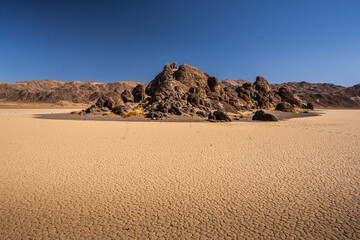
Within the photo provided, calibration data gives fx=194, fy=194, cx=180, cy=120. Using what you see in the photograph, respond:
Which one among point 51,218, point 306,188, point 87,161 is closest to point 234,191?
point 306,188

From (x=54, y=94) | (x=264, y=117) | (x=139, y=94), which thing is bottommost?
(x=264, y=117)

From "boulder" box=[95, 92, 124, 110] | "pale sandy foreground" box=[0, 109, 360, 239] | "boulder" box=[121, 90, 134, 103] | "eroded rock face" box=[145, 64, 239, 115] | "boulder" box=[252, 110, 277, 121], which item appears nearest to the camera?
"pale sandy foreground" box=[0, 109, 360, 239]

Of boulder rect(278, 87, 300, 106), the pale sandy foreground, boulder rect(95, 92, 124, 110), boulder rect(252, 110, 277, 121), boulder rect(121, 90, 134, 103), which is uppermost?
boulder rect(278, 87, 300, 106)

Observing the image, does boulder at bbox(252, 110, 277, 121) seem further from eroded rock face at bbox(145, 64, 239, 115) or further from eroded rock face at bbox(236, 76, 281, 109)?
eroded rock face at bbox(236, 76, 281, 109)

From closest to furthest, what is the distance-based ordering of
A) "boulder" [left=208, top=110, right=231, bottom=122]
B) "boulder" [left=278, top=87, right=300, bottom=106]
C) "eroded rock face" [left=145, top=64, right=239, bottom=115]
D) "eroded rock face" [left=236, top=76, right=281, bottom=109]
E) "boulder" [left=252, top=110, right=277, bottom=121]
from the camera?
"boulder" [left=208, top=110, right=231, bottom=122] < "boulder" [left=252, top=110, right=277, bottom=121] < "eroded rock face" [left=145, top=64, right=239, bottom=115] < "eroded rock face" [left=236, top=76, right=281, bottom=109] < "boulder" [left=278, top=87, right=300, bottom=106]

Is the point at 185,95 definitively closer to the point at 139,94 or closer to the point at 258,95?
the point at 139,94

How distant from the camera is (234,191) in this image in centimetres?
336

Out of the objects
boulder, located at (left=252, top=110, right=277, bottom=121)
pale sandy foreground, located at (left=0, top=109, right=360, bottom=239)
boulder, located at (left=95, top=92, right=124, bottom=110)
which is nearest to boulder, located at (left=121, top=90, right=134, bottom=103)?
boulder, located at (left=95, top=92, right=124, bottom=110)

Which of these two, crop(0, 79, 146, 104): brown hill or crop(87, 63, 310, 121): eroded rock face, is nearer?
crop(87, 63, 310, 121): eroded rock face

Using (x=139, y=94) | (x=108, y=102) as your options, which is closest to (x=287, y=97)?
(x=139, y=94)

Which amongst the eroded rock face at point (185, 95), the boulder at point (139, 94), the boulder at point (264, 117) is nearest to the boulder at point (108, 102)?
the boulder at point (139, 94)

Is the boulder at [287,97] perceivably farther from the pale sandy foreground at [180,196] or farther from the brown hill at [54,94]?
the brown hill at [54,94]

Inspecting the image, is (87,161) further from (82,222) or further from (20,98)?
(20,98)

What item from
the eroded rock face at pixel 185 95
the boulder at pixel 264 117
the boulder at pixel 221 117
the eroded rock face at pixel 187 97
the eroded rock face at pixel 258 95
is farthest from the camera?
the eroded rock face at pixel 258 95
